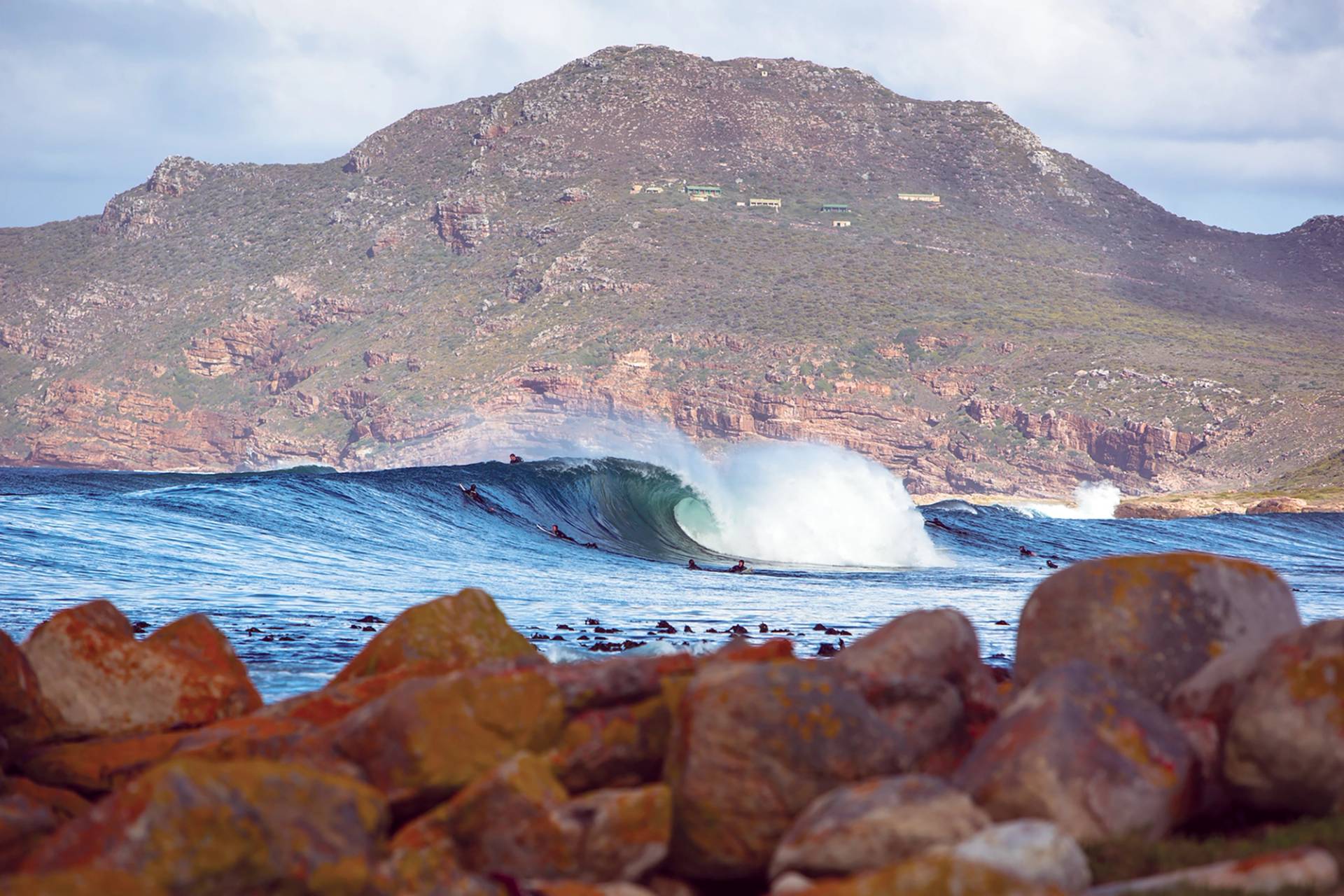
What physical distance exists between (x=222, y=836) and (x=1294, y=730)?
4.23m

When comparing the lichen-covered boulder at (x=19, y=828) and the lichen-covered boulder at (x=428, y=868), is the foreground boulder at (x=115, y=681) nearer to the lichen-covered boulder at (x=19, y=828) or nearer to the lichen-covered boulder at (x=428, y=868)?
the lichen-covered boulder at (x=19, y=828)

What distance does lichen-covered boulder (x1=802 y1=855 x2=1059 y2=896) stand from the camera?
3.97 metres

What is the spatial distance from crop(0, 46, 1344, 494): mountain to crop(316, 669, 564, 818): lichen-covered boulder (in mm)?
95452

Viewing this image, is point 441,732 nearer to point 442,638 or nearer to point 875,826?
point 875,826

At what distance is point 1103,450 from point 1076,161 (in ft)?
176

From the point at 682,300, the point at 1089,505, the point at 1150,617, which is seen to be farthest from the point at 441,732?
the point at 682,300

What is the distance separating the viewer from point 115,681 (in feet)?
22.7

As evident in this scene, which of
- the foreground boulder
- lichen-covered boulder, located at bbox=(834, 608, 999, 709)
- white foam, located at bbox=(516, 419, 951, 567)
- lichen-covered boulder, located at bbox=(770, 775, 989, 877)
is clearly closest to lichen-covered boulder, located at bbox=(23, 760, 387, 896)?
lichen-covered boulder, located at bbox=(770, 775, 989, 877)

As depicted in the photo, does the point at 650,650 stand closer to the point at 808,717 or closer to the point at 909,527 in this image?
the point at 808,717

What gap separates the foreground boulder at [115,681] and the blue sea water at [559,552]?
275cm

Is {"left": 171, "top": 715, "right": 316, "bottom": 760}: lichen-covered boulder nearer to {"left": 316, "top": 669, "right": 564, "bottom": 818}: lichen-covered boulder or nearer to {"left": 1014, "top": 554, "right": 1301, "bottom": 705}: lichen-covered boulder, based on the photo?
{"left": 316, "top": 669, "right": 564, "bottom": 818}: lichen-covered boulder

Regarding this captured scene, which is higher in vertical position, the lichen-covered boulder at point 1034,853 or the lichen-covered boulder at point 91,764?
the lichen-covered boulder at point 1034,853

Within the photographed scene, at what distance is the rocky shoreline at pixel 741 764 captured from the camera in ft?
14.4

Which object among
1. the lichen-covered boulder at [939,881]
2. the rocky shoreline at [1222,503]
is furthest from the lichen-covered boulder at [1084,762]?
the rocky shoreline at [1222,503]
